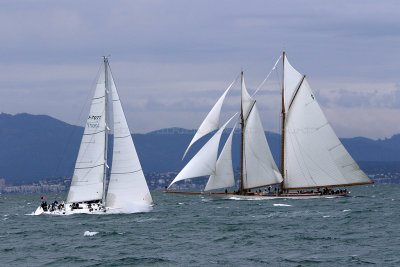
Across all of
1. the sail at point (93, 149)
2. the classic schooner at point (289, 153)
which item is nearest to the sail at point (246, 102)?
the classic schooner at point (289, 153)

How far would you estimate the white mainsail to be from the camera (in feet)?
315

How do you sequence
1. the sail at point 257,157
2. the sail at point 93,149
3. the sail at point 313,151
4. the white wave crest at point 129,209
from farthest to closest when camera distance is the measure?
the sail at point 257,157 < the sail at point 313,151 < the white wave crest at point 129,209 < the sail at point 93,149

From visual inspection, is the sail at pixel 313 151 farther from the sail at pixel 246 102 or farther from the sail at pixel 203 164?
the sail at pixel 203 164

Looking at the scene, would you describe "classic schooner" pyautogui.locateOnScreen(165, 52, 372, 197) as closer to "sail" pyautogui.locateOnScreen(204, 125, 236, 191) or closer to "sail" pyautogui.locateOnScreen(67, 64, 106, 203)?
"sail" pyautogui.locateOnScreen(204, 125, 236, 191)

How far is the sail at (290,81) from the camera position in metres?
98.6

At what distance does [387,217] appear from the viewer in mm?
64875

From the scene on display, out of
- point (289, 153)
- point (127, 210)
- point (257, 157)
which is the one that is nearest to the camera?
point (127, 210)

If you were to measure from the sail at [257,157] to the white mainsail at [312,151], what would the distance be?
10.4 ft

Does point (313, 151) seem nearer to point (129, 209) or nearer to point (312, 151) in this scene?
point (312, 151)

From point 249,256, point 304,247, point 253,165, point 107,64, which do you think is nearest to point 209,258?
point 249,256

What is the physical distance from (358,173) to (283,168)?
418 inches

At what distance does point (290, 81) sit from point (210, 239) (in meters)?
51.4

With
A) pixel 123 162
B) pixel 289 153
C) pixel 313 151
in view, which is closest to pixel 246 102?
pixel 289 153

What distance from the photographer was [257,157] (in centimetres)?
9838
